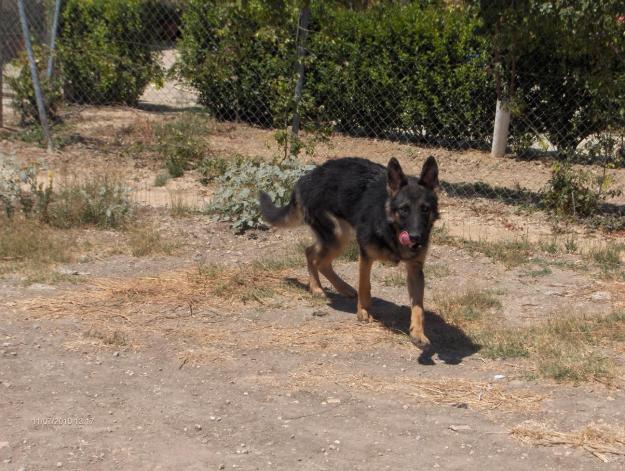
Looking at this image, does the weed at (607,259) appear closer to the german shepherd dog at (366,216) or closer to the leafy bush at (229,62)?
the german shepherd dog at (366,216)

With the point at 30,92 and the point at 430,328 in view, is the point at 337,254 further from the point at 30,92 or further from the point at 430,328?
the point at 30,92

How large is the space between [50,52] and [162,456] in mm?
9535

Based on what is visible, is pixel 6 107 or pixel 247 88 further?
pixel 6 107

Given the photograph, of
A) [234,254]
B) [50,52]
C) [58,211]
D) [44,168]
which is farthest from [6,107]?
[234,254]

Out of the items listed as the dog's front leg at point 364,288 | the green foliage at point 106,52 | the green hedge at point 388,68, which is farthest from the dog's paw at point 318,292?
the green foliage at point 106,52

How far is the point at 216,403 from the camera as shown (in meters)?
5.22

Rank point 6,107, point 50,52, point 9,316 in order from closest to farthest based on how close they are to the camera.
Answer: point 9,316 → point 50,52 → point 6,107

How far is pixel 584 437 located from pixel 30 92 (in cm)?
1072

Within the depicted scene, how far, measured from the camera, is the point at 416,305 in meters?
6.22

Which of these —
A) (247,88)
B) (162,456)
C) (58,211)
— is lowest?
(162,456)

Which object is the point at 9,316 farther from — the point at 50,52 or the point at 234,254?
the point at 50,52

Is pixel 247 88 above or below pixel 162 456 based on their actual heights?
above

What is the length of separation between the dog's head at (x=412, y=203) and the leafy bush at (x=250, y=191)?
9.53 feet

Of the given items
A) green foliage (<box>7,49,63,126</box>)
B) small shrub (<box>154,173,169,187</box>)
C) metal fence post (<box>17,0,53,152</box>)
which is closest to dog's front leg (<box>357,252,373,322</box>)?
small shrub (<box>154,173,169,187</box>)
